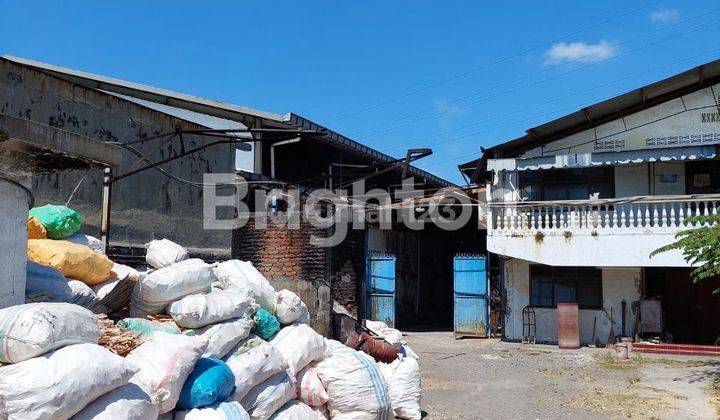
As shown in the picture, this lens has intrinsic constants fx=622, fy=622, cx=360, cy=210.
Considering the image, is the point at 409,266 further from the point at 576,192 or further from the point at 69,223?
the point at 69,223

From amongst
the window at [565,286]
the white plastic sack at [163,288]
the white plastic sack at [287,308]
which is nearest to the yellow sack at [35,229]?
the white plastic sack at [163,288]

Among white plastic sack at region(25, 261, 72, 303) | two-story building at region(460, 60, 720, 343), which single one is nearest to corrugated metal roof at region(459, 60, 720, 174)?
two-story building at region(460, 60, 720, 343)

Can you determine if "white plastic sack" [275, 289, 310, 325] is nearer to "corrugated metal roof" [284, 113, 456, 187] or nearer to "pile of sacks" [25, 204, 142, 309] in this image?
"pile of sacks" [25, 204, 142, 309]

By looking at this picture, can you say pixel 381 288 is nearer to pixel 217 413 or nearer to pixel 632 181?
pixel 632 181

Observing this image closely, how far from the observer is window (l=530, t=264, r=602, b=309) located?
1350cm

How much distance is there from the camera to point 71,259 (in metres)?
4.77

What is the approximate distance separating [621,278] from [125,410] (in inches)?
478

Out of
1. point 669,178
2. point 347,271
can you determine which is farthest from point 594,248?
point 347,271

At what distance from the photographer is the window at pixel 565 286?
1350cm

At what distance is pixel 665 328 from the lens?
13.5 meters

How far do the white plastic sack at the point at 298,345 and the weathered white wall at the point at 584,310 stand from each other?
8991 mm

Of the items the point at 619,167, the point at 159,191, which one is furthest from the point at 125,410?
the point at 619,167

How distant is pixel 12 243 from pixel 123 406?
1265 millimetres

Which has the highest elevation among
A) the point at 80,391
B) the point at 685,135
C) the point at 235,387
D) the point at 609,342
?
the point at 685,135
